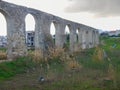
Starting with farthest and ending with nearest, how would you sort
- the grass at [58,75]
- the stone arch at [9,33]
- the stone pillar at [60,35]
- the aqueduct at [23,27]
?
the stone pillar at [60,35] → the aqueduct at [23,27] → the stone arch at [9,33] → the grass at [58,75]

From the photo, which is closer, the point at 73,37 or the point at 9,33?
the point at 9,33

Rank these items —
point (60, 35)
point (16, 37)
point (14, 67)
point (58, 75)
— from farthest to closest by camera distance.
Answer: point (60, 35), point (16, 37), point (14, 67), point (58, 75)

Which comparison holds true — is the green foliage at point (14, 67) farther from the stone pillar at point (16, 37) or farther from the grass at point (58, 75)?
the stone pillar at point (16, 37)

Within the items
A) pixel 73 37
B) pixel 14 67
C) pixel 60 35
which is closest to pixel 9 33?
pixel 14 67

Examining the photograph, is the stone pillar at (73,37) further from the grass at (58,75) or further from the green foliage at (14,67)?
the green foliage at (14,67)

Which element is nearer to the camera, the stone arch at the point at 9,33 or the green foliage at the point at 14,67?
the green foliage at the point at 14,67

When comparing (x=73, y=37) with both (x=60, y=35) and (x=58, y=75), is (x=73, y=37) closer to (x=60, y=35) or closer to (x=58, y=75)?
(x=60, y=35)

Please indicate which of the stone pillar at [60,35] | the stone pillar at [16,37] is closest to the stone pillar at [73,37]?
the stone pillar at [60,35]

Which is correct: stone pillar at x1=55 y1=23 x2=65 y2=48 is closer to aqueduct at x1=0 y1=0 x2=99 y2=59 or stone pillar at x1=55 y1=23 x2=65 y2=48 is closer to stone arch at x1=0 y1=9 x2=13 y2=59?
aqueduct at x1=0 y1=0 x2=99 y2=59

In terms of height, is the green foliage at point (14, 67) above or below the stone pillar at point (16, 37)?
below

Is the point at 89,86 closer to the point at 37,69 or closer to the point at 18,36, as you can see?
the point at 37,69

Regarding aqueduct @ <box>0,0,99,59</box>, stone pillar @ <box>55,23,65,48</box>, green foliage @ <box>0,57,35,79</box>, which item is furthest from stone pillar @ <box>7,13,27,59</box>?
stone pillar @ <box>55,23,65,48</box>

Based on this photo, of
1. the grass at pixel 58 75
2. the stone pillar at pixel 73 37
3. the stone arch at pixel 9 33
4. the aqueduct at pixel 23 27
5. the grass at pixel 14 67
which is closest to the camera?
the grass at pixel 58 75

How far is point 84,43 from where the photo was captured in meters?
33.7
